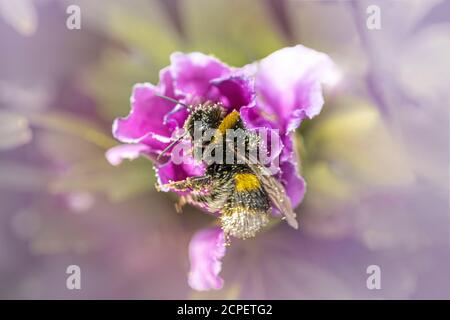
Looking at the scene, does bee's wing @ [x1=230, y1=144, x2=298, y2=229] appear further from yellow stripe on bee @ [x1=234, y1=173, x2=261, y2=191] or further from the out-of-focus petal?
the out-of-focus petal

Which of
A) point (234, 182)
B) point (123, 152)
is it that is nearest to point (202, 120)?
point (234, 182)

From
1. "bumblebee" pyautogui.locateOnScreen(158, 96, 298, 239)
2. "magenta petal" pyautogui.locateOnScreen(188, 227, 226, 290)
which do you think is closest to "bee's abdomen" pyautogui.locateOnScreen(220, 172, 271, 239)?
"bumblebee" pyautogui.locateOnScreen(158, 96, 298, 239)

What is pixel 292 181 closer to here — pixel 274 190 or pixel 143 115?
pixel 274 190

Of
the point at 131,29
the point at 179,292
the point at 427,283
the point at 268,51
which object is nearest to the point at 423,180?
the point at 427,283

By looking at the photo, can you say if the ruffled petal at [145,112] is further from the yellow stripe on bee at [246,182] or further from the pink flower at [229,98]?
the yellow stripe on bee at [246,182]

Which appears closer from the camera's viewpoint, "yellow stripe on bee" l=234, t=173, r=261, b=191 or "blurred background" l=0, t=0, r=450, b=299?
"yellow stripe on bee" l=234, t=173, r=261, b=191
